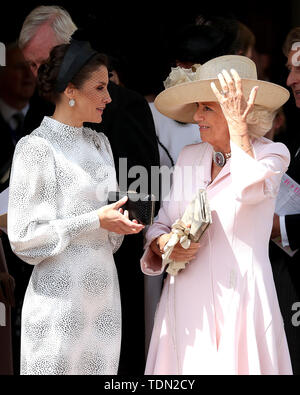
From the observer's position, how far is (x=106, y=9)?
16.8 feet

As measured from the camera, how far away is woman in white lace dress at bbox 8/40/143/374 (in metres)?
3.54

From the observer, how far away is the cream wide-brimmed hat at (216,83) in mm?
3840

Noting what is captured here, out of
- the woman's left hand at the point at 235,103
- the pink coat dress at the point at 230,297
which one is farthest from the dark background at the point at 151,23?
the pink coat dress at the point at 230,297

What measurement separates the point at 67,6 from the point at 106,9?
9.7 inches

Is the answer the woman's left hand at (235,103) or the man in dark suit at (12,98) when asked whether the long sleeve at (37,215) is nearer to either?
the woman's left hand at (235,103)

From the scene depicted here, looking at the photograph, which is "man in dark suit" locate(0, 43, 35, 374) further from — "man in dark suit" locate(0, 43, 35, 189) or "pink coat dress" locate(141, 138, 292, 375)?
"pink coat dress" locate(141, 138, 292, 375)

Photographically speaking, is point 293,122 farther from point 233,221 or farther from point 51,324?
point 51,324

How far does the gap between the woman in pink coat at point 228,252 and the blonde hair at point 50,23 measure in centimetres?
87

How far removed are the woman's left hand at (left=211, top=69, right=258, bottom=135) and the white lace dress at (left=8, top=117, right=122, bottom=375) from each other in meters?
0.64

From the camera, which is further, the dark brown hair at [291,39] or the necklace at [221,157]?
the dark brown hair at [291,39]

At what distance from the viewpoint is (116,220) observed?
3533 millimetres

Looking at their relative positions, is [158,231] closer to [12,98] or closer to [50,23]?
[50,23]

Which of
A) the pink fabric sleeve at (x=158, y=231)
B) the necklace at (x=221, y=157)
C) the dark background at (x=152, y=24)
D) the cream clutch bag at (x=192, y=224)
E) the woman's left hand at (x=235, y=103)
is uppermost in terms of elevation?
the woman's left hand at (x=235, y=103)

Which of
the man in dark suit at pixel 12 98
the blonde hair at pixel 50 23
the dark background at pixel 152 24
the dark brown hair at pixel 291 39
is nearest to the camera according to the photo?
the blonde hair at pixel 50 23
